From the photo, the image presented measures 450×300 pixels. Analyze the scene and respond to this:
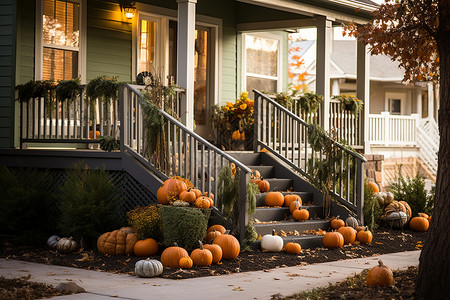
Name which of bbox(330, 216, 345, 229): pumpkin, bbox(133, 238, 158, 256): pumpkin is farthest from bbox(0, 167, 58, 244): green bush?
bbox(330, 216, 345, 229): pumpkin

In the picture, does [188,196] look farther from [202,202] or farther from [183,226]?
[183,226]

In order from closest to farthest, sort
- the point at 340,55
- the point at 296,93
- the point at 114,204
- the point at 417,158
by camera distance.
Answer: the point at 114,204 < the point at 296,93 < the point at 417,158 < the point at 340,55

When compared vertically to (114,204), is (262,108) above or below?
above

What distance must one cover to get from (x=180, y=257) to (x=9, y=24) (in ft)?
17.2

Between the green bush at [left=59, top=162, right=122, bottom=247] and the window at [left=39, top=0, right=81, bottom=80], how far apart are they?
284cm

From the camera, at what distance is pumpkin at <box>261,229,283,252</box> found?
9.45 metres

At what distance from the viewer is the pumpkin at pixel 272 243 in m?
9.45

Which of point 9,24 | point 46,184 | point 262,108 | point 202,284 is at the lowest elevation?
point 202,284

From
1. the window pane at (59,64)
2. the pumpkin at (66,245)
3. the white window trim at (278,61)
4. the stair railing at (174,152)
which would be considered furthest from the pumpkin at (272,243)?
the white window trim at (278,61)

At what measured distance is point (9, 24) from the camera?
447 inches

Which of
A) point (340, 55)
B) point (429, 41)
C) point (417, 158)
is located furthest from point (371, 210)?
point (340, 55)

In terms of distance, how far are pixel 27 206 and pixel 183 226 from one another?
261cm

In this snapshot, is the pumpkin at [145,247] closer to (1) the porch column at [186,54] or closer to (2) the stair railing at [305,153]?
(1) the porch column at [186,54]

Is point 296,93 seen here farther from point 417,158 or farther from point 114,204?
point 417,158
